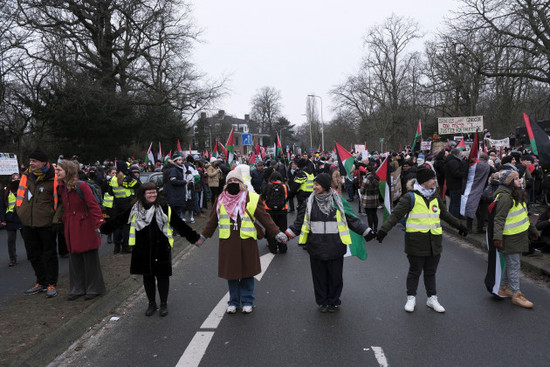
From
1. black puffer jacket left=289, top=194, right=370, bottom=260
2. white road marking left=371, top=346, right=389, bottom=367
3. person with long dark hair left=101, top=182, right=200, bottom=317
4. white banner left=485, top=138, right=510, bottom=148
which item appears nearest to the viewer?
white road marking left=371, top=346, right=389, bottom=367

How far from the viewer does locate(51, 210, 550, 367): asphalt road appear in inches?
155

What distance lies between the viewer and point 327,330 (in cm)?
454

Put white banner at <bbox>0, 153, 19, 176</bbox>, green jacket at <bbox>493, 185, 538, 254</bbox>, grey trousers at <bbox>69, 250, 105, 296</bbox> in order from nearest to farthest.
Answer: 1. green jacket at <bbox>493, 185, 538, 254</bbox>
2. grey trousers at <bbox>69, 250, 105, 296</bbox>
3. white banner at <bbox>0, 153, 19, 176</bbox>

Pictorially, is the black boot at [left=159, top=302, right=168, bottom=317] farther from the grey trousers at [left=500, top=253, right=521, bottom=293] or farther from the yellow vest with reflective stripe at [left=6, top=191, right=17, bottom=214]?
the yellow vest with reflective stripe at [left=6, top=191, right=17, bottom=214]

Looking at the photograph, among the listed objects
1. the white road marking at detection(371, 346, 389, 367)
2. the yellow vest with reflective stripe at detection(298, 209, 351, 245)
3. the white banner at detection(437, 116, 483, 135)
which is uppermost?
the white banner at detection(437, 116, 483, 135)

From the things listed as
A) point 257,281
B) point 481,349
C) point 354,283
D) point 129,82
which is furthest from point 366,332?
point 129,82

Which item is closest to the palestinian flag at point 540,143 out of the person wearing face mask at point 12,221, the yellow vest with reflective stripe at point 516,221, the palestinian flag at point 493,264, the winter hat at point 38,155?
the yellow vest with reflective stripe at point 516,221

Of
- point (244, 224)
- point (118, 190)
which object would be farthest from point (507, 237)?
point (118, 190)

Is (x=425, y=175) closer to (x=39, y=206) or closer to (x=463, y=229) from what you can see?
(x=463, y=229)

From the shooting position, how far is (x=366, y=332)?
4.47 metres

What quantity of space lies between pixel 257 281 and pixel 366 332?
2369 mm

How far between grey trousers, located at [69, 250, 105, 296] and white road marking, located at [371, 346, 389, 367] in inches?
148

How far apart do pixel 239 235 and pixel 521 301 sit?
3.59m

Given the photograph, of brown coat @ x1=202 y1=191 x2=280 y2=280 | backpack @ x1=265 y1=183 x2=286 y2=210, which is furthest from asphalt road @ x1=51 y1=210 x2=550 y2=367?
backpack @ x1=265 y1=183 x2=286 y2=210
